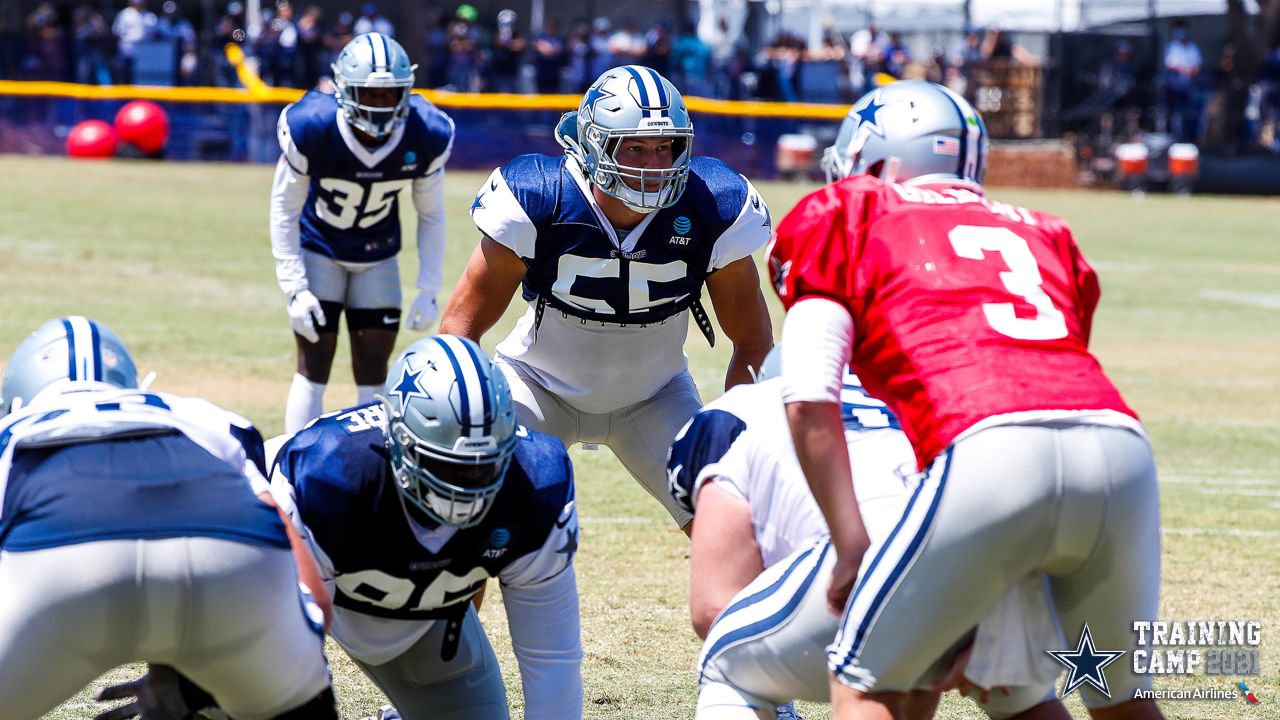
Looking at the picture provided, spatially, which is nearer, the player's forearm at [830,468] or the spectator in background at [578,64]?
the player's forearm at [830,468]

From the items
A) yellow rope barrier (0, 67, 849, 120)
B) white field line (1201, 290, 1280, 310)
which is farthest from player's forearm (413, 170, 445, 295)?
yellow rope barrier (0, 67, 849, 120)

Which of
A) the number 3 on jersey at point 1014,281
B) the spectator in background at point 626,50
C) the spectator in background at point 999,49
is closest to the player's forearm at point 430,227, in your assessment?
the number 3 on jersey at point 1014,281

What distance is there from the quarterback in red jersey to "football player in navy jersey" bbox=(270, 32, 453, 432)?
473 cm

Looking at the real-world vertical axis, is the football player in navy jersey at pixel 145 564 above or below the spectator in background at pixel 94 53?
below

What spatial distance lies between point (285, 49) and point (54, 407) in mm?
23421

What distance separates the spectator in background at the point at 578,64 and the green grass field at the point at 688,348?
521 cm

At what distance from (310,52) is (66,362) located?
23.5 meters

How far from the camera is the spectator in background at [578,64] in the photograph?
28234 millimetres

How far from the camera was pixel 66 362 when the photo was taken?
360cm

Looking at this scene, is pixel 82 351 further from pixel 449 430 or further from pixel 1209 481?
pixel 1209 481

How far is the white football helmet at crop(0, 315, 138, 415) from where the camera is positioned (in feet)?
11.8

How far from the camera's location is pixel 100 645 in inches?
125

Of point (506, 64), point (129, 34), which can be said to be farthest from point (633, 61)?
point (129, 34)

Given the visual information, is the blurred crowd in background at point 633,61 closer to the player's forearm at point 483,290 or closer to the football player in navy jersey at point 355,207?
the football player in navy jersey at point 355,207
